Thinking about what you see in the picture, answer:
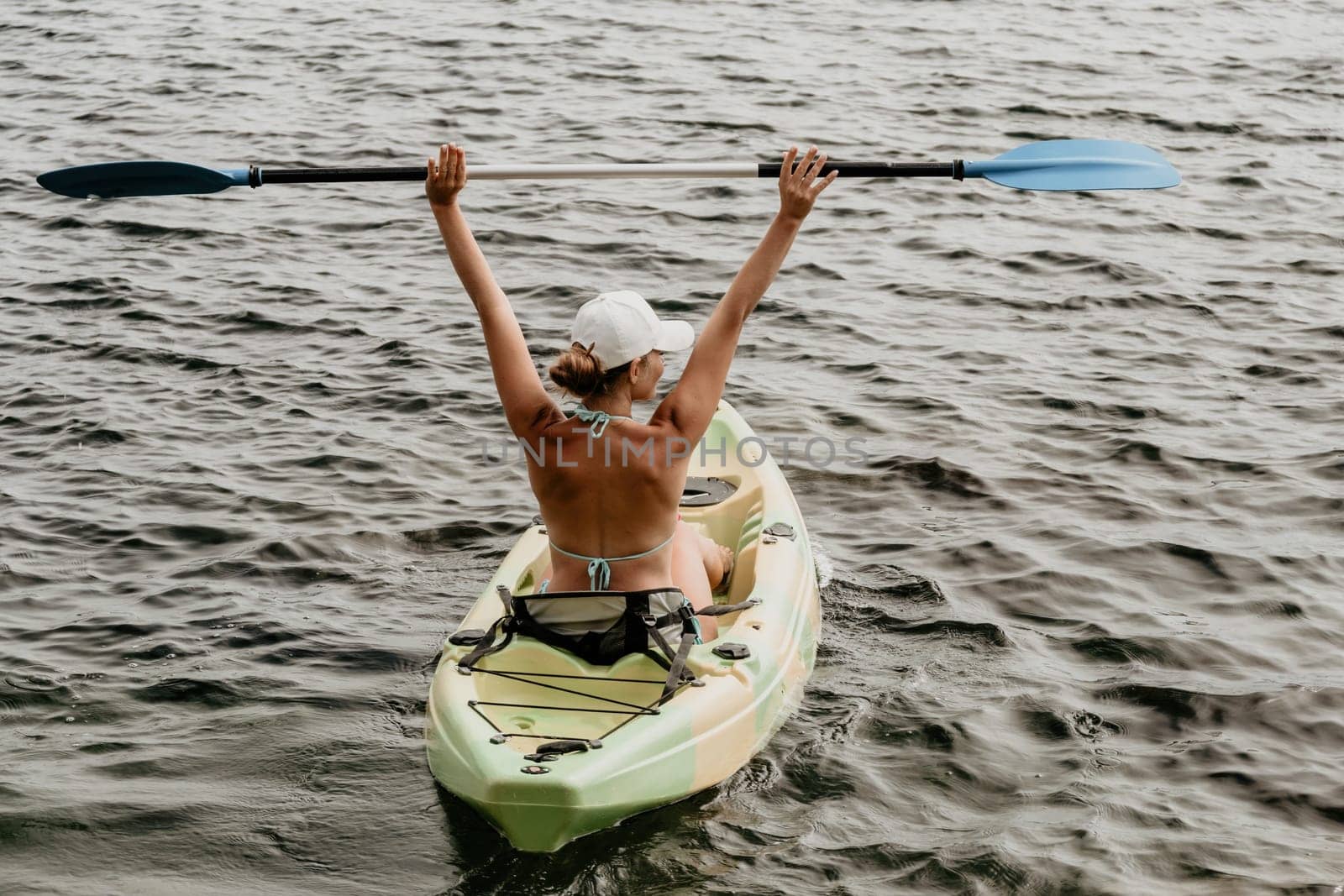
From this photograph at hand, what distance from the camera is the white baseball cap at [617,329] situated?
4.27 m

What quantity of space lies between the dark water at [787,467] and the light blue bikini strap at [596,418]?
117 centimetres

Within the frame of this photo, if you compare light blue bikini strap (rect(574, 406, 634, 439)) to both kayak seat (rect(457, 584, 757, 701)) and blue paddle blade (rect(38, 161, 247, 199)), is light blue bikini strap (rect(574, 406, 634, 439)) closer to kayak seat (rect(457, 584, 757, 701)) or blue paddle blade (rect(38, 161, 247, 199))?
kayak seat (rect(457, 584, 757, 701))

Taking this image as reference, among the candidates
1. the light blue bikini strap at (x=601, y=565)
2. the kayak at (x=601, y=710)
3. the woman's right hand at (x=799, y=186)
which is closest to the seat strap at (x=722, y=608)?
the kayak at (x=601, y=710)

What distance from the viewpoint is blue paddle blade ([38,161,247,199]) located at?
18.5 ft

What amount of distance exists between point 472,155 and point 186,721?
25.5 feet

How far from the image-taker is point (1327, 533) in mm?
6445

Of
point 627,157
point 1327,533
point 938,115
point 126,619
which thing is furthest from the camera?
point 938,115

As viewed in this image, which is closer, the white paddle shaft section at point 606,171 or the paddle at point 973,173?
the white paddle shaft section at point 606,171

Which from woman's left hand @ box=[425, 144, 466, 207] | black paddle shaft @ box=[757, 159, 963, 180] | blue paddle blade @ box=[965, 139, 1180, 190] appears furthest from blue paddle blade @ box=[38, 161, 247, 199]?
blue paddle blade @ box=[965, 139, 1180, 190]

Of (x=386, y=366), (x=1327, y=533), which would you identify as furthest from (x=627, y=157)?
(x=1327, y=533)

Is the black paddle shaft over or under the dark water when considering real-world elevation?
over

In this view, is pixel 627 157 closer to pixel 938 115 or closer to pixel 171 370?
pixel 938 115

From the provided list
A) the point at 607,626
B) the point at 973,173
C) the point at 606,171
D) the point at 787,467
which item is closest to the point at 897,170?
the point at 973,173

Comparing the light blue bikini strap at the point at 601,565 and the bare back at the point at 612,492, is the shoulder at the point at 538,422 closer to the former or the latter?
the bare back at the point at 612,492
